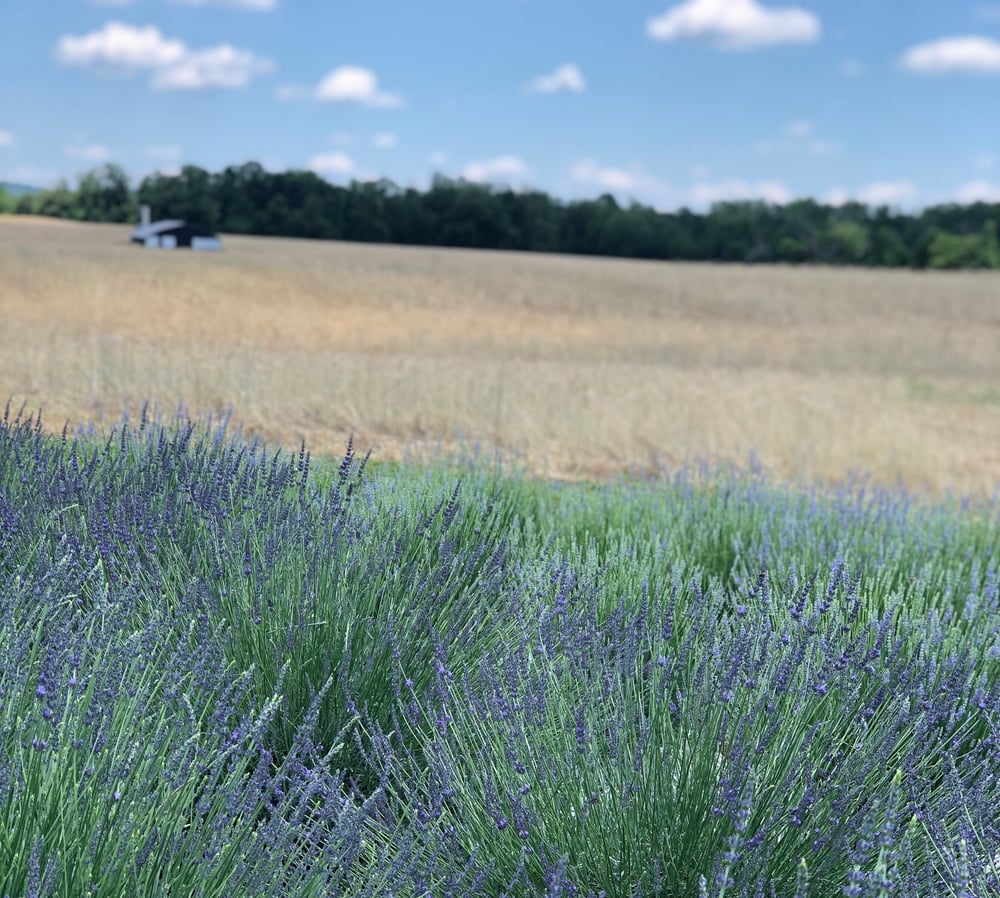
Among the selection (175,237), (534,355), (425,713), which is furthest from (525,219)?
(425,713)

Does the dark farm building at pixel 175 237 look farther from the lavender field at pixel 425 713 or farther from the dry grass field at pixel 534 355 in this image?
the lavender field at pixel 425 713

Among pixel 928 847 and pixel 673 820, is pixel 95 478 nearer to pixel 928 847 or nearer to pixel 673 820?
pixel 673 820

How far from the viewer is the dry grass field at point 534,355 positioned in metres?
8.02

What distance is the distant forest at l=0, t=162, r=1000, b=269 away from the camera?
50125 mm

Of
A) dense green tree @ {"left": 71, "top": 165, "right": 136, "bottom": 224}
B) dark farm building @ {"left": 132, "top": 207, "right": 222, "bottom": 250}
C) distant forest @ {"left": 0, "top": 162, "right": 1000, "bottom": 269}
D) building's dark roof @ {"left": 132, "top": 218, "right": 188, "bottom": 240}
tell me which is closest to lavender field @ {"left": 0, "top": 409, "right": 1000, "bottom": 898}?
dark farm building @ {"left": 132, "top": 207, "right": 222, "bottom": 250}

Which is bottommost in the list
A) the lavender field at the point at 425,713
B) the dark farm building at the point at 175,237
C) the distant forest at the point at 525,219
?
the lavender field at the point at 425,713

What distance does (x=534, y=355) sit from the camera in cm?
1962

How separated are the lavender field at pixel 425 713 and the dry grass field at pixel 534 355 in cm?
240

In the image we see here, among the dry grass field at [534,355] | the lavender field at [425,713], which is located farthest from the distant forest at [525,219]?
the lavender field at [425,713]

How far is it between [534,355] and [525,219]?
41.6 m

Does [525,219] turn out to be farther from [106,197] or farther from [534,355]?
[534,355]

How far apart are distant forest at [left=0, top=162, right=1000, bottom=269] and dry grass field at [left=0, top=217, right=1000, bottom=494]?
9362 millimetres

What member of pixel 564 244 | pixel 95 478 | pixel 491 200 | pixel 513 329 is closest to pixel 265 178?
pixel 491 200

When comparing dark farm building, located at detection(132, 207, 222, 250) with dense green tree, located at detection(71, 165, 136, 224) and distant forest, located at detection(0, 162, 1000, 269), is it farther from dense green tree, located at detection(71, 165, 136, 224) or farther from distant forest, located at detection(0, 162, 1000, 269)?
dense green tree, located at detection(71, 165, 136, 224)
